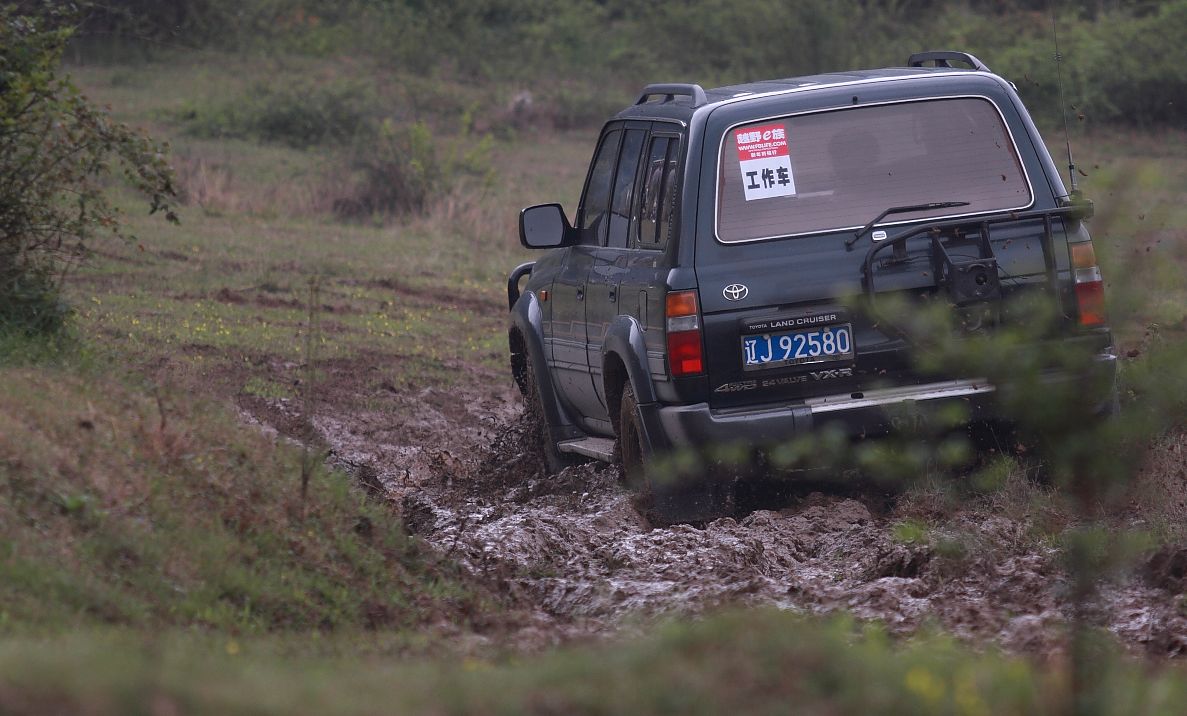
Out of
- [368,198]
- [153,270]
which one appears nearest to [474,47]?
[368,198]

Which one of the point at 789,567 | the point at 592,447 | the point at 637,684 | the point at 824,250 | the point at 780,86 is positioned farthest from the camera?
the point at 592,447

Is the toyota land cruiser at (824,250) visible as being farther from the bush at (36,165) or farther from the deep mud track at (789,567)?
the bush at (36,165)

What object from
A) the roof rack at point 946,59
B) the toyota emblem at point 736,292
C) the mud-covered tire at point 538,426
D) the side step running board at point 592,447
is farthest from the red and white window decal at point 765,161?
the mud-covered tire at point 538,426

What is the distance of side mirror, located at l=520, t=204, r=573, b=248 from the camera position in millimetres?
8031

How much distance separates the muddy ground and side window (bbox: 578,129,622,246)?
1174 millimetres

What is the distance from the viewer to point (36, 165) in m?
8.55

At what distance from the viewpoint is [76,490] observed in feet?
17.3

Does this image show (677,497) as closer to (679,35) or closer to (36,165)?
(36,165)

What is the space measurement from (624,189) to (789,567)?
→ 2337 millimetres

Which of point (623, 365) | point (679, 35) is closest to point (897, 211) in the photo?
point (623, 365)

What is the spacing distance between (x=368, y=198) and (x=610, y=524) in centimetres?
1608

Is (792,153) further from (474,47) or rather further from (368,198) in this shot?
(474,47)

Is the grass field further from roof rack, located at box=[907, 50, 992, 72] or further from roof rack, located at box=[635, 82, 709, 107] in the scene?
roof rack, located at box=[635, 82, 709, 107]

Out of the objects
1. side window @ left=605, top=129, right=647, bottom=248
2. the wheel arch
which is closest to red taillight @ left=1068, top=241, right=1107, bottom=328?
the wheel arch
